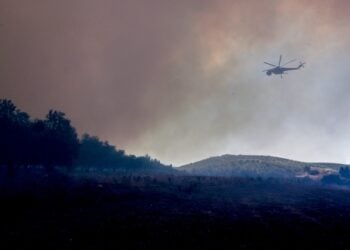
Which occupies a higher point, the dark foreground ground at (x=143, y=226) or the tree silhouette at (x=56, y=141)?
the tree silhouette at (x=56, y=141)

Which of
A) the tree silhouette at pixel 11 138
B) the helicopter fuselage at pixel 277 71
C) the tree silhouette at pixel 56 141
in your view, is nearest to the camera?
the tree silhouette at pixel 11 138

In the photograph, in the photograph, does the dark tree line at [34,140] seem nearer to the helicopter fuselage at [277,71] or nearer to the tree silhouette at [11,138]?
the tree silhouette at [11,138]

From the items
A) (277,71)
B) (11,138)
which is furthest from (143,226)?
(277,71)

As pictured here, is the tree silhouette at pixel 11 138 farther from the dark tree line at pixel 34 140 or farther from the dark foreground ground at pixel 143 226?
the dark foreground ground at pixel 143 226

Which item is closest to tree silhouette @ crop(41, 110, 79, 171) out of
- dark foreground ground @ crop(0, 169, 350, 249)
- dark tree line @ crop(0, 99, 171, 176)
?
dark tree line @ crop(0, 99, 171, 176)

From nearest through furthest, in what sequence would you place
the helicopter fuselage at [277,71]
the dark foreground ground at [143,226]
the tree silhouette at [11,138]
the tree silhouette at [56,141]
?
the dark foreground ground at [143,226] → the tree silhouette at [11,138] → the tree silhouette at [56,141] → the helicopter fuselage at [277,71]

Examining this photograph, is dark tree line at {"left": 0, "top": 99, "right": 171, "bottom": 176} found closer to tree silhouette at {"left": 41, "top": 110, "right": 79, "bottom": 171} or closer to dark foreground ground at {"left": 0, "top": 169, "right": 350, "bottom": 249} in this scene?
tree silhouette at {"left": 41, "top": 110, "right": 79, "bottom": 171}

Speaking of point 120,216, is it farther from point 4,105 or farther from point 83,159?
point 83,159

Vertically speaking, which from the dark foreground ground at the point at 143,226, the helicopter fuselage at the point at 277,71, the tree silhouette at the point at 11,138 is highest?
the helicopter fuselage at the point at 277,71

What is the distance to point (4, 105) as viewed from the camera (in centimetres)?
6569

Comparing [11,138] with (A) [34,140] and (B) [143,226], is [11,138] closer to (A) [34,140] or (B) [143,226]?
(A) [34,140]

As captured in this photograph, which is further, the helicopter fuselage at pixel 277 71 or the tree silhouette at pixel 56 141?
the helicopter fuselage at pixel 277 71

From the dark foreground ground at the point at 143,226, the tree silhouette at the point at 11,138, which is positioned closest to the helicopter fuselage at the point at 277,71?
the dark foreground ground at the point at 143,226

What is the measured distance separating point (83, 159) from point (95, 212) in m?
76.1
